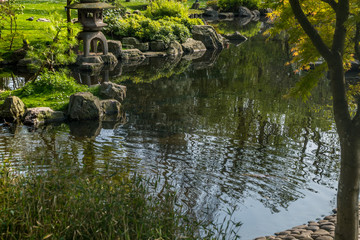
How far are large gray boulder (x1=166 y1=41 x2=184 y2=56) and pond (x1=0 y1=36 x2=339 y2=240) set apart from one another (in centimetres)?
856

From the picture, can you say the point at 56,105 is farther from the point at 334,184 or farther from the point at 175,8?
the point at 175,8

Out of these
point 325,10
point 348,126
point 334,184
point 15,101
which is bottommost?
point 334,184

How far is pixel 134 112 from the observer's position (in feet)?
52.6

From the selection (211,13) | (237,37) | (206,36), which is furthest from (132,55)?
(211,13)

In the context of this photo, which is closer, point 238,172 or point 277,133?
point 238,172

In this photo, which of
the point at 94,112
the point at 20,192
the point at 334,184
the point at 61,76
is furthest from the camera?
the point at 61,76

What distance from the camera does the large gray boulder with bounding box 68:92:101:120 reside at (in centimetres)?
1494

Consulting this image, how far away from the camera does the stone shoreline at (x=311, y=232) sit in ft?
25.0

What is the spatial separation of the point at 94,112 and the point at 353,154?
33.2 ft

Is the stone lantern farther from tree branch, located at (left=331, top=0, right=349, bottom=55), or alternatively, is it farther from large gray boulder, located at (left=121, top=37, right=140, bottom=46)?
tree branch, located at (left=331, top=0, right=349, bottom=55)

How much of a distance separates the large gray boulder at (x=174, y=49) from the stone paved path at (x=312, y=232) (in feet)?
72.3

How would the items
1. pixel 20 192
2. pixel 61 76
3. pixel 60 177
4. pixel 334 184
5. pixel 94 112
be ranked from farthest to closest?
pixel 61 76, pixel 94 112, pixel 334 184, pixel 60 177, pixel 20 192

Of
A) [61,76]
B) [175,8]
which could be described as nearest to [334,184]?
[61,76]

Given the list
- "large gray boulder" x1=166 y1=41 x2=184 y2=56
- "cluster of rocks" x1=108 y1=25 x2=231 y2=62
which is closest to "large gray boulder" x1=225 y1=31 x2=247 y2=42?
"cluster of rocks" x1=108 y1=25 x2=231 y2=62
